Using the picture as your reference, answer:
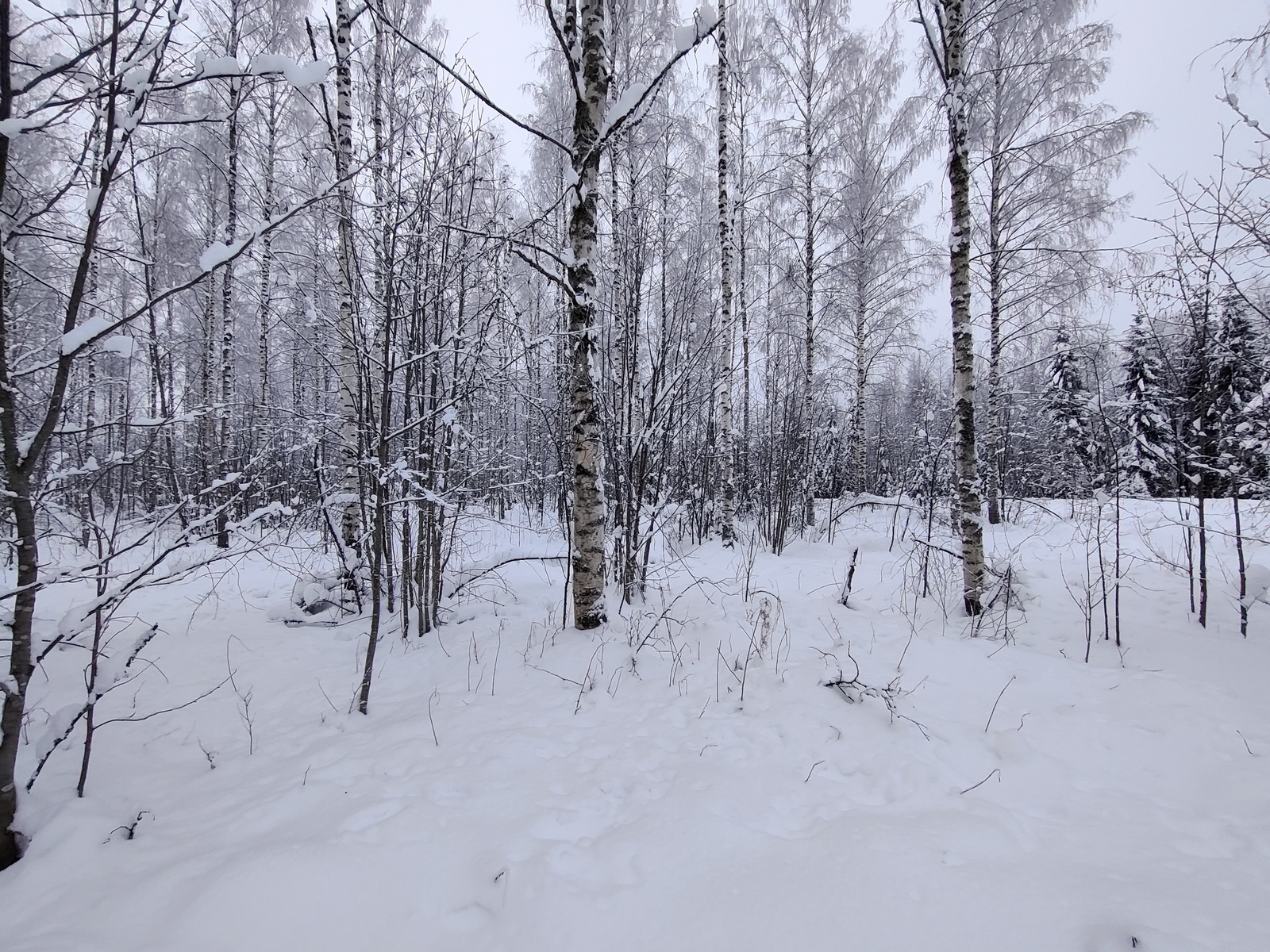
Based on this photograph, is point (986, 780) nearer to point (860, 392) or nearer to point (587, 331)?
point (587, 331)

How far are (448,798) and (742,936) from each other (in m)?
1.14

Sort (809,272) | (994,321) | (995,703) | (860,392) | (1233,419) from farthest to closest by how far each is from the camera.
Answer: (860,392), (809,272), (994,321), (1233,419), (995,703)

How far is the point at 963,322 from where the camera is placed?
3.93 metres

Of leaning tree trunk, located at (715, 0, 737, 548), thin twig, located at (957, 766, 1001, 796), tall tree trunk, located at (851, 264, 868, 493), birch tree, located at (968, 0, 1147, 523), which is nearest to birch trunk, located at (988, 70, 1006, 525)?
birch tree, located at (968, 0, 1147, 523)

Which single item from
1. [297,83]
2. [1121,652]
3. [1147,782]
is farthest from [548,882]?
[1121,652]

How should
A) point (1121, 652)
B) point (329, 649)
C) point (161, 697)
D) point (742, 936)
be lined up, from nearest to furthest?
point (742, 936) → point (161, 697) → point (1121, 652) → point (329, 649)

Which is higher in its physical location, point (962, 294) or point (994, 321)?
point (994, 321)

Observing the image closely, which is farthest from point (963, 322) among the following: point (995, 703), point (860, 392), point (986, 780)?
point (860, 392)

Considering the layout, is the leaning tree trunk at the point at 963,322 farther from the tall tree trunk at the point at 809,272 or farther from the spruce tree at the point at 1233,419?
the tall tree trunk at the point at 809,272

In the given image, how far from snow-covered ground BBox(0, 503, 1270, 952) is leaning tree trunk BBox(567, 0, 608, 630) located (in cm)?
50

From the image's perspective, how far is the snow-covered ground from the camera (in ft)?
4.49

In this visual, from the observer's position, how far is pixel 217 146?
1025 centimetres

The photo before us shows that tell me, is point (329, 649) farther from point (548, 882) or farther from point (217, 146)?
point (217, 146)

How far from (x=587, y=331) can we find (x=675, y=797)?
2.66 m
